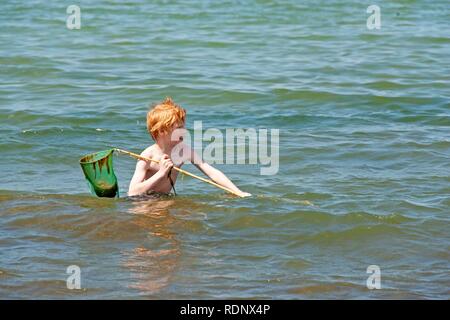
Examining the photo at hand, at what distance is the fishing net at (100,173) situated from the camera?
20.8 feet

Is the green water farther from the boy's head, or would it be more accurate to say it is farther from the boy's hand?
the boy's head

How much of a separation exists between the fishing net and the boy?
186 millimetres

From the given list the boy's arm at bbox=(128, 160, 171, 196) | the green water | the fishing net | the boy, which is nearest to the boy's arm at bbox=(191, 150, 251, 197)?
the boy

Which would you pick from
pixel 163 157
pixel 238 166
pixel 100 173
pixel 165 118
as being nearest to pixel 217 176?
pixel 163 157

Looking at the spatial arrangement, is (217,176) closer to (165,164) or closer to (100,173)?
(165,164)

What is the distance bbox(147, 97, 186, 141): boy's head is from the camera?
639cm

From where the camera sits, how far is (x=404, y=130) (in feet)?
29.5

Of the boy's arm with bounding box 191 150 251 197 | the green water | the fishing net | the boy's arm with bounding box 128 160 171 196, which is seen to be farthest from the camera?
the boy's arm with bounding box 191 150 251 197

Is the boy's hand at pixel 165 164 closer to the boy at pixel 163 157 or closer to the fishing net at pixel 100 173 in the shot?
the boy at pixel 163 157

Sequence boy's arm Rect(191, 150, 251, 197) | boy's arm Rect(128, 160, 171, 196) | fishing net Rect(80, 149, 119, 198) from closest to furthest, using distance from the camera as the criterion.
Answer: fishing net Rect(80, 149, 119, 198) < boy's arm Rect(128, 160, 171, 196) < boy's arm Rect(191, 150, 251, 197)

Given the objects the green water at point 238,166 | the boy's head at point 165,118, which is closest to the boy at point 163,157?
the boy's head at point 165,118
